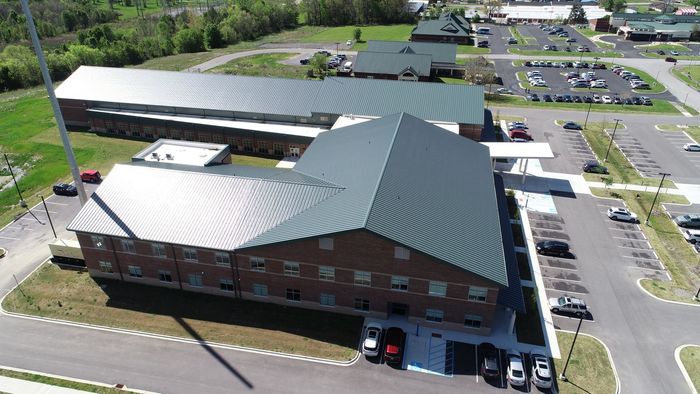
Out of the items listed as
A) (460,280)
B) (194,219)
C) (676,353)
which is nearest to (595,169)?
(676,353)

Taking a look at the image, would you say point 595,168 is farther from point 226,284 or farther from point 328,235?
point 226,284

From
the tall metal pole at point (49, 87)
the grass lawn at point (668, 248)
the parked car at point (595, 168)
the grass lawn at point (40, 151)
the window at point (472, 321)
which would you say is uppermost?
the tall metal pole at point (49, 87)

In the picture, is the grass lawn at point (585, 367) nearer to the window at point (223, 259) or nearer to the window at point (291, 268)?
the window at point (291, 268)

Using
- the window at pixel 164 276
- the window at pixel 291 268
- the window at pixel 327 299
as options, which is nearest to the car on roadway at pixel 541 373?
the window at pixel 327 299

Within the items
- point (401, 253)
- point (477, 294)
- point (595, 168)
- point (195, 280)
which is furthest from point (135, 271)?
point (595, 168)

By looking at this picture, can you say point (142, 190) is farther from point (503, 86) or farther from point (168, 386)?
point (503, 86)

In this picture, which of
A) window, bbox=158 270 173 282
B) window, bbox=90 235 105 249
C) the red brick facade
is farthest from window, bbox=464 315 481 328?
window, bbox=90 235 105 249
